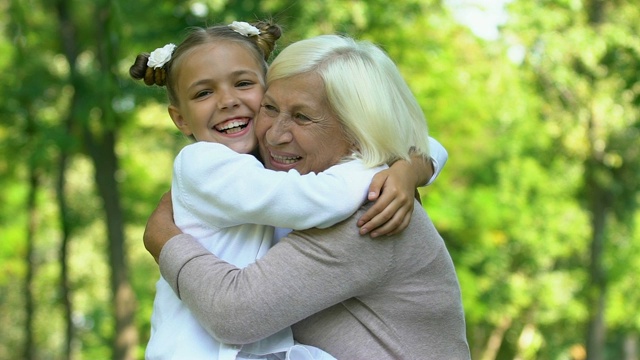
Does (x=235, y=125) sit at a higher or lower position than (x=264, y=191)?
lower

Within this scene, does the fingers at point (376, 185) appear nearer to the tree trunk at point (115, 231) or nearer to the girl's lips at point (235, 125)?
the girl's lips at point (235, 125)

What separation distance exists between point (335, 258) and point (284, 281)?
145mm

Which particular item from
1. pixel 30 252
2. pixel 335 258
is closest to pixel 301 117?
pixel 335 258

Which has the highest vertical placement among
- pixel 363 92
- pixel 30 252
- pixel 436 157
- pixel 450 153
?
pixel 363 92

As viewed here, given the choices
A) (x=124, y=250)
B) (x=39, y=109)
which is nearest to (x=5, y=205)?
(x=39, y=109)

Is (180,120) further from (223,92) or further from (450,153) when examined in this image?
(450,153)

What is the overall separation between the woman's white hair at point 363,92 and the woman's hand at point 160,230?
499 millimetres

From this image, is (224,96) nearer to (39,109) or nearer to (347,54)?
(347,54)

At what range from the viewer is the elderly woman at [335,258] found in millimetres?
2465

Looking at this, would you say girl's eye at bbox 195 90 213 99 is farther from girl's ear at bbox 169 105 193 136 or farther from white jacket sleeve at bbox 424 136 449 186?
white jacket sleeve at bbox 424 136 449 186

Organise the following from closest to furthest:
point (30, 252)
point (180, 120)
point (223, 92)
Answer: point (223, 92) < point (180, 120) < point (30, 252)

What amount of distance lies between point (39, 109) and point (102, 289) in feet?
29.0

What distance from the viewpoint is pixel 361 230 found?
2.48m

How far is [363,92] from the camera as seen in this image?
2629 mm
